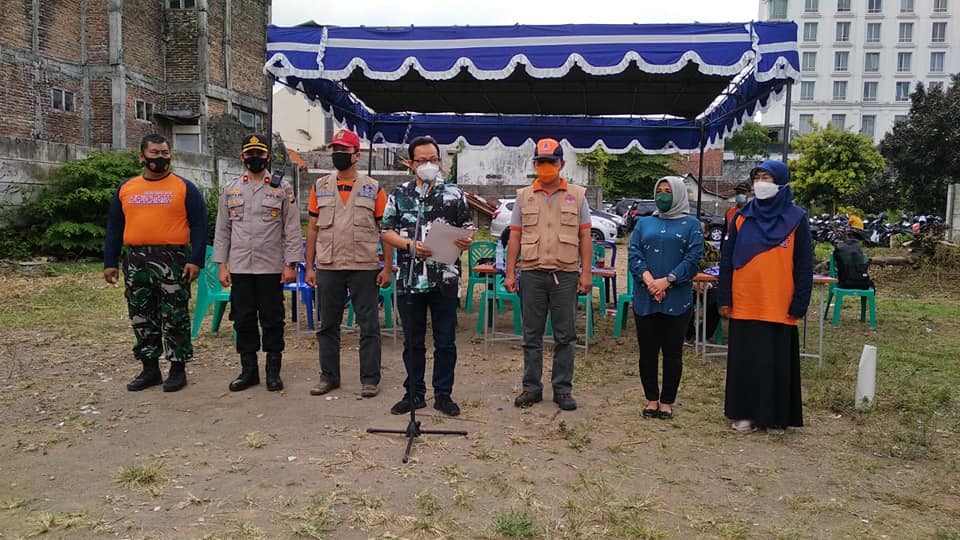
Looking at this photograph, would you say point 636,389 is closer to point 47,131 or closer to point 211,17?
point 47,131

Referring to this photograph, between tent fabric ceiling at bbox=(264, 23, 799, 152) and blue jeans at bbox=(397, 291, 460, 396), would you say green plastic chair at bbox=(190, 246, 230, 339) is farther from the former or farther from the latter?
blue jeans at bbox=(397, 291, 460, 396)

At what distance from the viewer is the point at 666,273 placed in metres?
4.23

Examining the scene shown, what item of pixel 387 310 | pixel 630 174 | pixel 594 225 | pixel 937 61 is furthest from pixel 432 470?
pixel 937 61

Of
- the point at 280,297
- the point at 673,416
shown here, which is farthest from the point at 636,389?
the point at 280,297

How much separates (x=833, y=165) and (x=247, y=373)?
80.3ft

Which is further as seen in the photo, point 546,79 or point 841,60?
point 841,60

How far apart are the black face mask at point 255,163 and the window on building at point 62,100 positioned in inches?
661

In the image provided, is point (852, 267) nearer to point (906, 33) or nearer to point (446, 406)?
point (446, 406)

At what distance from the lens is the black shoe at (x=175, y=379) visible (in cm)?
491

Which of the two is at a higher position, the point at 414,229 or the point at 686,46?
the point at 686,46

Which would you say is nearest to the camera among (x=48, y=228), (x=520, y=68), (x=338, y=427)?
(x=338, y=427)

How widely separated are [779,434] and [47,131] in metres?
19.8

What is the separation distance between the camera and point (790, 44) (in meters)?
5.53

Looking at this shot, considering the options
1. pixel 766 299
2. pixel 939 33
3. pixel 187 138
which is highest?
pixel 939 33
